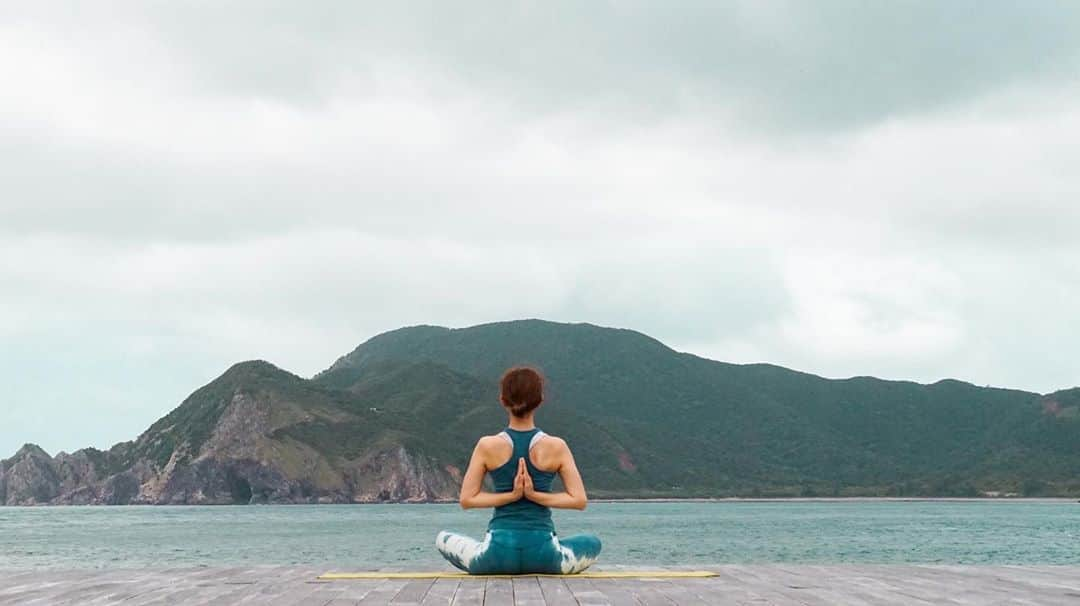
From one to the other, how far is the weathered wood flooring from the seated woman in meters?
0.41

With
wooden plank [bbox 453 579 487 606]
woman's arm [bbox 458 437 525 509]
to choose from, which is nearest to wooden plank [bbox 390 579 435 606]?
wooden plank [bbox 453 579 487 606]

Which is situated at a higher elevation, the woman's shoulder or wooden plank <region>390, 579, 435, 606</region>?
the woman's shoulder

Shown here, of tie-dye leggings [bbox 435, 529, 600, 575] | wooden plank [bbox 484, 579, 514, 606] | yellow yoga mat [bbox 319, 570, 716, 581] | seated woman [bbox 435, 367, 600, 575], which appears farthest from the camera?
yellow yoga mat [bbox 319, 570, 716, 581]

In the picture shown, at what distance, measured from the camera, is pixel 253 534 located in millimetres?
112000

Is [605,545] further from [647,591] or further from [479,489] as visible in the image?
[647,591]

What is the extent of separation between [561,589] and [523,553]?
1382 mm

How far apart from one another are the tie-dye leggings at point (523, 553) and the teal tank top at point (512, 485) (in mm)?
119

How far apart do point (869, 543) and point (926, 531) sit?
31.0 meters

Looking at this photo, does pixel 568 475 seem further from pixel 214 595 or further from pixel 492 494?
pixel 214 595

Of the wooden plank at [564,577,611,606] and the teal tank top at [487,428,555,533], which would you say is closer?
the wooden plank at [564,577,611,606]

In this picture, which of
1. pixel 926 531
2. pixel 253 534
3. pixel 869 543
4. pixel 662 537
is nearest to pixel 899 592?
pixel 869 543

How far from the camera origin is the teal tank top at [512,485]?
1268 cm

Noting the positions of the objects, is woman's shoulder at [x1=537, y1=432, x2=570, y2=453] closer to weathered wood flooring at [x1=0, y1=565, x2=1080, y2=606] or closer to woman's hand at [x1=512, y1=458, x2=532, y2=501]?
woman's hand at [x1=512, y1=458, x2=532, y2=501]

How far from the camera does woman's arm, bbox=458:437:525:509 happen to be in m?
12.6
